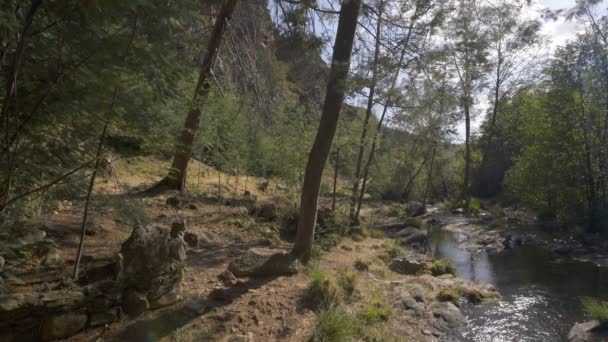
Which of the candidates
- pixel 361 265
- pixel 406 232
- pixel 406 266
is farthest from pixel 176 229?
pixel 406 232

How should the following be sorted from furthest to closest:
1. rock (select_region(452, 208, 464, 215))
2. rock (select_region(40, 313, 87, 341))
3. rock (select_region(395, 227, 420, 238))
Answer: rock (select_region(452, 208, 464, 215))
rock (select_region(395, 227, 420, 238))
rock (select_region(40, 313, 87, 341))

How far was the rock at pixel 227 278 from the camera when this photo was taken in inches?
188

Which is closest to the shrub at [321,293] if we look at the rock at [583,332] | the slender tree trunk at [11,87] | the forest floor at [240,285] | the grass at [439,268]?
the forest floor at [240,285]

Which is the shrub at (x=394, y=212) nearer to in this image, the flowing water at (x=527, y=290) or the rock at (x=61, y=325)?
the flowing water at (x=527, y=290)

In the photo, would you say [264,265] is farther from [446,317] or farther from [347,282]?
[446,317]

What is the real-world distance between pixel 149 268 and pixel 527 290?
26.4 feet

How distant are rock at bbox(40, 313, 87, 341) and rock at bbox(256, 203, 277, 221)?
6.54m

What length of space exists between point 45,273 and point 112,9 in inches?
101

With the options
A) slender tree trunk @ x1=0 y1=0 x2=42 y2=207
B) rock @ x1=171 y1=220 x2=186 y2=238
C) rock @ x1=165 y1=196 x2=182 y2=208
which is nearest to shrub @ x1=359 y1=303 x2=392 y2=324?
rock @ x1=171 y1=220 x2=186 y2=238

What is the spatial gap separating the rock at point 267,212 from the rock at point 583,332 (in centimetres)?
651

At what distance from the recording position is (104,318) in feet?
10.6

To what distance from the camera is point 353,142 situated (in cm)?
1052

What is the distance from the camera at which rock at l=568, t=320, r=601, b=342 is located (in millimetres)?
5344

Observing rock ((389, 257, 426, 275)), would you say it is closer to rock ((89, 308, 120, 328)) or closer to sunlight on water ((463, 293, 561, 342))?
sunlight on water ((463, 293, 561, 342))
